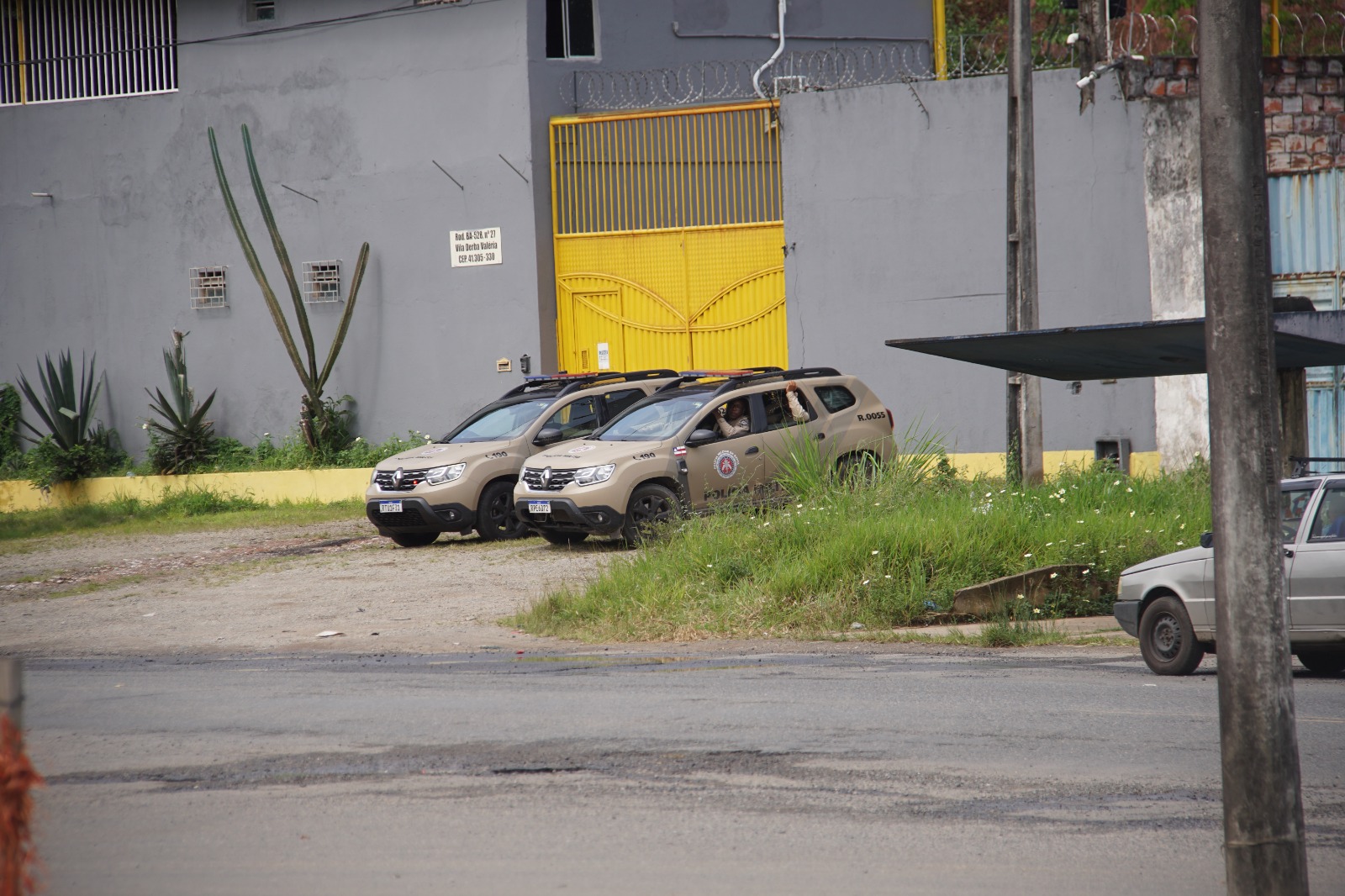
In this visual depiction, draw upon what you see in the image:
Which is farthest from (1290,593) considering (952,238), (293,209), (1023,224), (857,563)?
(293,209)

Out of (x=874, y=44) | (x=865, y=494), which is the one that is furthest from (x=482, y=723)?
(x=874, y=44)

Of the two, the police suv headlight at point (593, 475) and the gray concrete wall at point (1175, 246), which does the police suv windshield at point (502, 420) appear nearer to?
the police suv headlight at point (593, 475)

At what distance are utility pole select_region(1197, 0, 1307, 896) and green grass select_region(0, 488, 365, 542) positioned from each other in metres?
18.1

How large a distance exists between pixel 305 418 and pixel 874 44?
12.3m

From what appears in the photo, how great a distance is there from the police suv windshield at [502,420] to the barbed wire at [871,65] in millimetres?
6490

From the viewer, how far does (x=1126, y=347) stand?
34.4 ft

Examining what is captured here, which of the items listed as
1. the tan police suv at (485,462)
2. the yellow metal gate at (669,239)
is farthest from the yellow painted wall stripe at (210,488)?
the tan police suv at (485,462)

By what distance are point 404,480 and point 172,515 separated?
23.6 ft

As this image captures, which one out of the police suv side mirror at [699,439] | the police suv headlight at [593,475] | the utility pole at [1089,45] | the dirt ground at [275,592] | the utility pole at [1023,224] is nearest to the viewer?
the dirt ground at [275,592]

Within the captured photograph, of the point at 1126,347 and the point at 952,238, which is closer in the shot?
the point at 1126,347

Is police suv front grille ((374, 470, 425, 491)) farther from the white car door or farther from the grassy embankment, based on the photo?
the white car door

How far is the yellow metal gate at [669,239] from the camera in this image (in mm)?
22453

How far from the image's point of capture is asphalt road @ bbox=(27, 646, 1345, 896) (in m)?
5.42

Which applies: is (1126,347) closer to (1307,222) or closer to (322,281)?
(1307,222)
